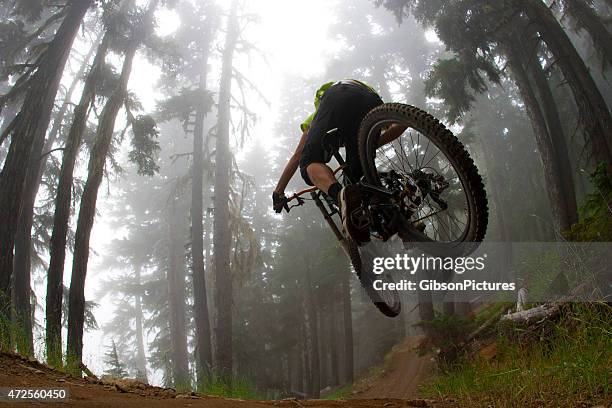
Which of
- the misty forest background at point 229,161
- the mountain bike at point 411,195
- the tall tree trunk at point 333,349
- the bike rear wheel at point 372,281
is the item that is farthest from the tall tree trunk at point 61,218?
the tall tree trunk at point 333,349

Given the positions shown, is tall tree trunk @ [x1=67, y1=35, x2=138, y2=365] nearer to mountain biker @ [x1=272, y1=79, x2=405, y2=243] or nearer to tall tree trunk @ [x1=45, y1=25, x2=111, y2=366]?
tall tree trunk @ [x1=45, y1=25, x2=111, y2=366]

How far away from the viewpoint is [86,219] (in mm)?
8352

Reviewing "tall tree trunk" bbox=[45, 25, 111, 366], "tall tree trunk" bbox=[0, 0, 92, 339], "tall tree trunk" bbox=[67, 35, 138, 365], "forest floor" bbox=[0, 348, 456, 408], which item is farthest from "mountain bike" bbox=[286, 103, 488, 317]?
"tall tree trunk" bbox=[67, 35, 138, 365]

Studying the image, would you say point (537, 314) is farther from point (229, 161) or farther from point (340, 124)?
point (229, 161)

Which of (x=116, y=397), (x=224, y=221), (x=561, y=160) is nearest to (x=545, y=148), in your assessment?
(x=561, y=160)

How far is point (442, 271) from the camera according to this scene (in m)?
3.32

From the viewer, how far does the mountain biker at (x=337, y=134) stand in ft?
11.7

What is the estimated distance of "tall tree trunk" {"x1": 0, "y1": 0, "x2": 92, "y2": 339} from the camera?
6375mm

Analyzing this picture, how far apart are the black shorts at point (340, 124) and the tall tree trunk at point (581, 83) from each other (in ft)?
21.4

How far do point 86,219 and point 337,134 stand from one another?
670 cm

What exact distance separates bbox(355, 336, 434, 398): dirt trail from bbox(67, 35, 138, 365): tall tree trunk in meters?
9.19

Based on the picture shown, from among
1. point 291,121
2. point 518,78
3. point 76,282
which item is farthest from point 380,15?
point 76,282

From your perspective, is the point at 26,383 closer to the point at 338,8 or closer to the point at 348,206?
the point at 348,206

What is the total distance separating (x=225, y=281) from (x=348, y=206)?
11383 millimetres
